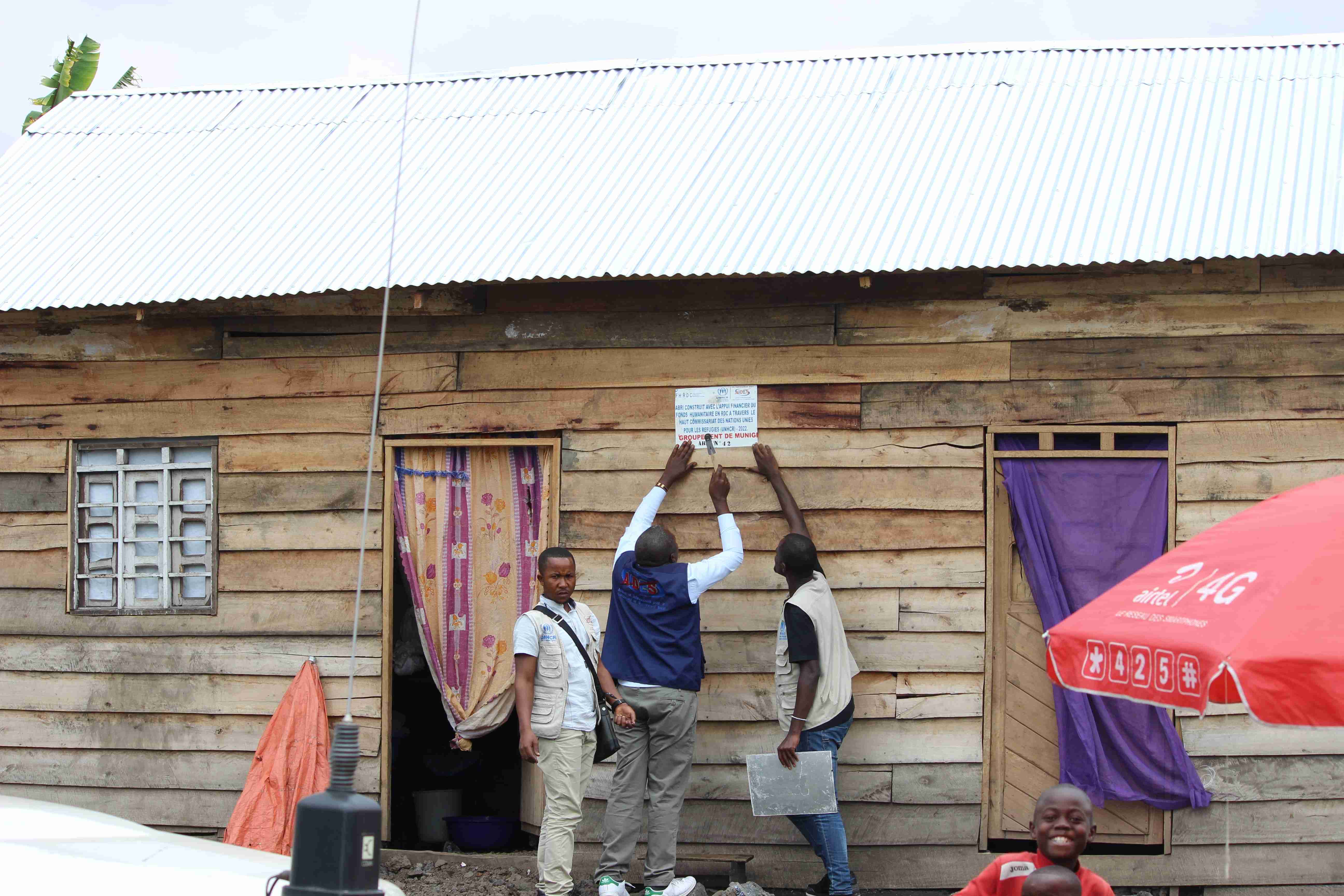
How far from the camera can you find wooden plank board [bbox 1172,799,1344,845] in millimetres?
6777

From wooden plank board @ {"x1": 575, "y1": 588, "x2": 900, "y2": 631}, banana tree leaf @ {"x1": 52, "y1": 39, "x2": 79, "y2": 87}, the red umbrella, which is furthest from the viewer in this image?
banana tree leaf @ {"x1": 52, "y1": 39, "x2": 79, "y2": 87}

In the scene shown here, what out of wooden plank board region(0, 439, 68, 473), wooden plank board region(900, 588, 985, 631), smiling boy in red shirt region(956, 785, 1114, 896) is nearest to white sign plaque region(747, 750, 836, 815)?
wooden plank board region(900, 588, 985, 631)

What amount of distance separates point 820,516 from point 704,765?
1445 millimetres

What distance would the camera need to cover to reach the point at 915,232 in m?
7.22

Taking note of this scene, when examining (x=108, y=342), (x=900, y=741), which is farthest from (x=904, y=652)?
(x=108, y=342)

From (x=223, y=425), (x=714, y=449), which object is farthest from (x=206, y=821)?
(x=714, y=449)

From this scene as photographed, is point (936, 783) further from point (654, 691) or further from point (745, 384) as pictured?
point (745, 384)

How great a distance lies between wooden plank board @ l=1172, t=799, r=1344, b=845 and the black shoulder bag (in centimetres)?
295

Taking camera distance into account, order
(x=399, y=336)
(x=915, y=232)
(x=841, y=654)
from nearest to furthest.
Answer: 1. (x=841, y=654)
2. (x=915, y=232)
3. (x=399, y=336)

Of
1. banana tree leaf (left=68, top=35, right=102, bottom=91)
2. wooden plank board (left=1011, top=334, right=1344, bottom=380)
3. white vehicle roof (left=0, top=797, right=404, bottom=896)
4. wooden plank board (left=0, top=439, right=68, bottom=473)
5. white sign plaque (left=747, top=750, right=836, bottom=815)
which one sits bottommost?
white sign plaque (left=747, top=750, right=836, bottom=815)

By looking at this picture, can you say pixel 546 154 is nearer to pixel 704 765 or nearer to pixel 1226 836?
pixel 704 765

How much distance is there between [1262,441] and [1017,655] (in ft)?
5.31

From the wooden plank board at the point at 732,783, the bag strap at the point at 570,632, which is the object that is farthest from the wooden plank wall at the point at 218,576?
the bag strap at the point at 570,632

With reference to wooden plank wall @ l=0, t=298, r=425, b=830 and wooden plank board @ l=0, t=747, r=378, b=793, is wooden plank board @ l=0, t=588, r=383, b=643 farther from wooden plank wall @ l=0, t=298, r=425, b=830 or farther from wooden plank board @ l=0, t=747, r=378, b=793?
wooden plank board @ l=0, t=747, r=378, b=793
